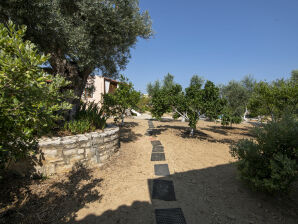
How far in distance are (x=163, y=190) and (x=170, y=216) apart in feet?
3.02

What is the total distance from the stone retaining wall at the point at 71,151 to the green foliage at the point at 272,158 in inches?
188

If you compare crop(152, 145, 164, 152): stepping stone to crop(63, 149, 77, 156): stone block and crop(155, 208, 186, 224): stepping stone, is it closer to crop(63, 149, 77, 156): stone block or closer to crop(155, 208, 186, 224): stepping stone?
crop(63, 149, 77, 156): stone block

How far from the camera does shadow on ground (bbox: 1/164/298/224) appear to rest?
10.2ft

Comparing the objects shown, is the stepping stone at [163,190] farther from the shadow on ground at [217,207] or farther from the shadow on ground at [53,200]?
the shadow on ground at [53,200]

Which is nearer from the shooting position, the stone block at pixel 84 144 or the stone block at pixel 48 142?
the stone block at pixel 48 142

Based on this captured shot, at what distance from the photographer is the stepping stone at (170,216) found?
3.06m

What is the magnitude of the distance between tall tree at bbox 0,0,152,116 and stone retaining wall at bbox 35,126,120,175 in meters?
2.32

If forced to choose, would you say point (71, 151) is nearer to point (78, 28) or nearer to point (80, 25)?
point (78, 28)

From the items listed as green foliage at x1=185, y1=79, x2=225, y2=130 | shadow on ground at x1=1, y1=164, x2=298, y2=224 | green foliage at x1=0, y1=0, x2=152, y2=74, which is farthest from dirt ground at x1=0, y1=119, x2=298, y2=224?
green foliage at x1=0, y1=0, x2=152, y2=74

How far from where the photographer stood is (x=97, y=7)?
18.0ft

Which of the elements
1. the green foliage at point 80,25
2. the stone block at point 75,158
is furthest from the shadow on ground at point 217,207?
the green foliage at point 80,25

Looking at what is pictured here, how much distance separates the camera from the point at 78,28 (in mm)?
5219

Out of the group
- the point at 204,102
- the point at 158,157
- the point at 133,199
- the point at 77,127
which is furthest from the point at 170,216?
the point at 204,102

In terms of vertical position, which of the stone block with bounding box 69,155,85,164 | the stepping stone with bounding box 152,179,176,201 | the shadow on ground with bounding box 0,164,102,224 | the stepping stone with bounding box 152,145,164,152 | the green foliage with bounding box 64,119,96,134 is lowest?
the shadow on ground with bounding box 0,164,102,224
